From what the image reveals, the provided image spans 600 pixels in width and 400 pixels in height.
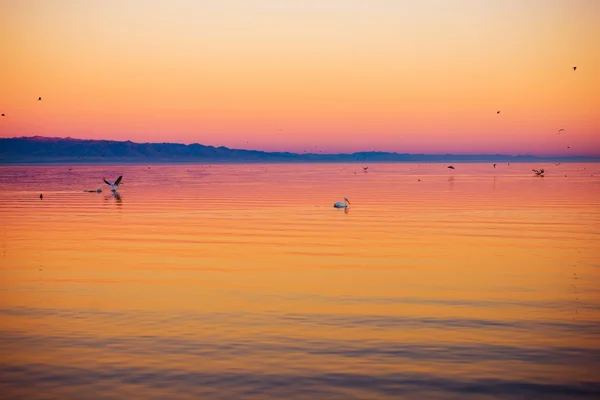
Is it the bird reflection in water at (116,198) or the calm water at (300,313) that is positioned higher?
the calm water at (300,313)

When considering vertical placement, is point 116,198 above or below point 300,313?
below

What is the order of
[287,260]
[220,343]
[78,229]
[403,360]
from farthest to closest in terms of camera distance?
[78,229]
[287,260]
[220,343]
[403,360]

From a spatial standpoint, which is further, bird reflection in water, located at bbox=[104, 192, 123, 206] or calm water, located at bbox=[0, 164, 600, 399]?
bird reflection in water, located at bbox=[104, 192, 123, 206]

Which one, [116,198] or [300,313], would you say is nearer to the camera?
[300,313]

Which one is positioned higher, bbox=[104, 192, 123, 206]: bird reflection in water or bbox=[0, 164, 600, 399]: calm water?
bbox=[0, 164, 600, 399]: calm water

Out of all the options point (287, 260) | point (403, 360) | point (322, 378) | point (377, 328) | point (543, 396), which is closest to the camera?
point (543, 396)

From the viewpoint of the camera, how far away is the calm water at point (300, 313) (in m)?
12.2

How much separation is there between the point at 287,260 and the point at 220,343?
1054 cm

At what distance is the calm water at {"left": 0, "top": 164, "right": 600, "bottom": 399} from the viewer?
40.0ft

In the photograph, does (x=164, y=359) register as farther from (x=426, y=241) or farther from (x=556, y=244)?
(x=556, y=244)

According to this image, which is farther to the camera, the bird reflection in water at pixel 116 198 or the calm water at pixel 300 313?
the bird reflection in water at pixel 116 198

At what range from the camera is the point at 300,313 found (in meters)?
17.0

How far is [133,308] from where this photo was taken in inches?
689

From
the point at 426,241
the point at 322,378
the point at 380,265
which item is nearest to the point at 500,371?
the point at 322,378
